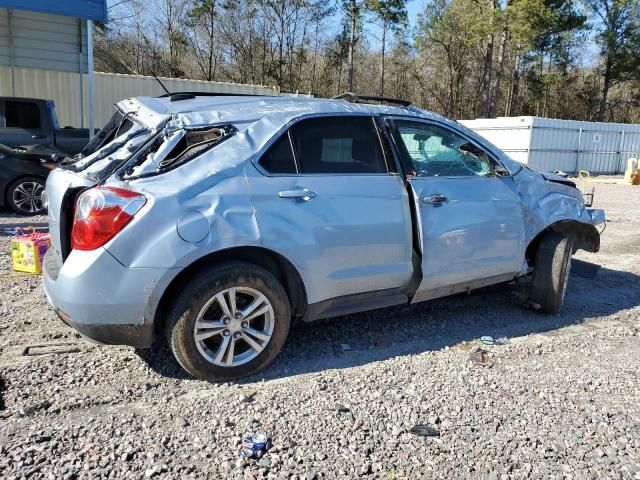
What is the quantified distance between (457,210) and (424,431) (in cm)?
175

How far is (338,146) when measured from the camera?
384 cm

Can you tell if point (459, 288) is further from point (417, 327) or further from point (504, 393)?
point (504, 393)

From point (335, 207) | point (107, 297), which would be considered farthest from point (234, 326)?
point (335, 207)

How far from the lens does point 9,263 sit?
243 inches

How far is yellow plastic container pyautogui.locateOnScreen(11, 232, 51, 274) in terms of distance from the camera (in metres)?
5.54

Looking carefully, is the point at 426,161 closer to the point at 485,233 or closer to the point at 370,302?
the point at 485,233

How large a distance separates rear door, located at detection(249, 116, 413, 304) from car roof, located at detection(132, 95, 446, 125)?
9cm

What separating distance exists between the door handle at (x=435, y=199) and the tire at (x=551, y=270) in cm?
133

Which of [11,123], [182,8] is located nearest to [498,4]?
[182,8]

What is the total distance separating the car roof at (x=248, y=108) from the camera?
3.54 m

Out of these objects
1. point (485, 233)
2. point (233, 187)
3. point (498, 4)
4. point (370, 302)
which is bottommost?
point (370, 302)

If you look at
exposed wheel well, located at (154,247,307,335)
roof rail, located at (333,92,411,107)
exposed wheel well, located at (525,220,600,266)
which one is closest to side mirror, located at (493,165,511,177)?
exposed wheel well, located at (525,220,600,266)

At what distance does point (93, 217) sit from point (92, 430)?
115 cm

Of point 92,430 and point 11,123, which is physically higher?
point 11,123
